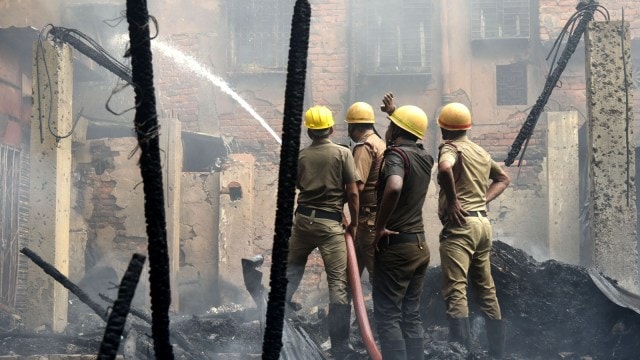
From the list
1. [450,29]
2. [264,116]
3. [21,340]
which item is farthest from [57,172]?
[450,29]

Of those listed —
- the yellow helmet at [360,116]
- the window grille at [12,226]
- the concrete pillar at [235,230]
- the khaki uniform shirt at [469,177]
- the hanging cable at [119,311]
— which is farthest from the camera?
the concrete pillar at [235,230]

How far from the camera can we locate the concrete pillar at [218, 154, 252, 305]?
11227 mm

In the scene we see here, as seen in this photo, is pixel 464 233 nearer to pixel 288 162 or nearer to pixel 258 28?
pixel 288 162

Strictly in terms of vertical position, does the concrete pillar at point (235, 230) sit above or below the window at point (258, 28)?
below


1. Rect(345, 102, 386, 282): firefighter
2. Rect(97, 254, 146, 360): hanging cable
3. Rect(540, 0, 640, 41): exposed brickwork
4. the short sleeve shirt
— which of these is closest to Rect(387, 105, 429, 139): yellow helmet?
the short sleeve shirt

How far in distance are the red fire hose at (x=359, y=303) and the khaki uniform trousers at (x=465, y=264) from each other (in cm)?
69

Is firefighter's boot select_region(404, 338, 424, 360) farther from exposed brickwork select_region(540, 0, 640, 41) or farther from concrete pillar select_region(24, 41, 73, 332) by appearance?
exposed brickwork select_region(540, 0, 640, 41)

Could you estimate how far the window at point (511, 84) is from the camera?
46.9 feet

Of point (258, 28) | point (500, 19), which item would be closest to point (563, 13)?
point (500, 19)

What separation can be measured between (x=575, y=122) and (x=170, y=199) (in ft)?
20.7

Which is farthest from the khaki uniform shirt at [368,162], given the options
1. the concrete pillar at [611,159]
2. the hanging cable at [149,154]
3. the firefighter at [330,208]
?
the hanging cable at [149,154]

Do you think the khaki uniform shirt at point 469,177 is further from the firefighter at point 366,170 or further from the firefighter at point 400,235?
the firefighter at point 366,170

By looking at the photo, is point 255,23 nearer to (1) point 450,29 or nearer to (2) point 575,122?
(1) point 450,29

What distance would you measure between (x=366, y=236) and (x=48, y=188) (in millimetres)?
4093
